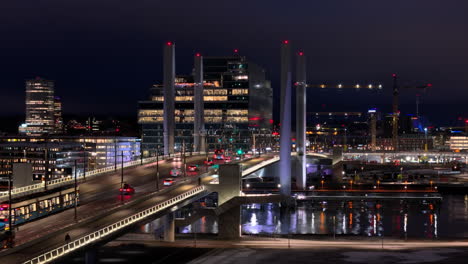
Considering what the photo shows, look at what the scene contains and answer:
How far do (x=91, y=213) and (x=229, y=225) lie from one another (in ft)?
98.1

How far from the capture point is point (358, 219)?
4114 inches

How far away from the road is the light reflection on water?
1927cm

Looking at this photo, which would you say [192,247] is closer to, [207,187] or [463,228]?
[207,187]

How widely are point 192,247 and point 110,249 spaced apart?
9352mm

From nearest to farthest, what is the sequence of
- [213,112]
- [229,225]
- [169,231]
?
[169,231] < [229,225] < [213,112]

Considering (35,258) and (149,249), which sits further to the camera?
(149,249)

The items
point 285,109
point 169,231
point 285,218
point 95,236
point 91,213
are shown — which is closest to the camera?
point 95,236

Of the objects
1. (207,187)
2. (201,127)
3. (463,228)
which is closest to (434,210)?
(463,228)

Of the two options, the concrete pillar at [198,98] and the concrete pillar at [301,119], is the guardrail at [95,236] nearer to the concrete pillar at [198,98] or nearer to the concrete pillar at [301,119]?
the concrete pillar at [198,98]

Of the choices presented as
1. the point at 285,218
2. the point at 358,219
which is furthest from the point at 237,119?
the point at 358,219

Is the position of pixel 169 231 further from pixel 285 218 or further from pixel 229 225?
pixel 285 218

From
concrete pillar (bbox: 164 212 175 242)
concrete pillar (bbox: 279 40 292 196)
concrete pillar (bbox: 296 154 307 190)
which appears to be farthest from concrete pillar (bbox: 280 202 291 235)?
concrete pillar (bbox: 296 154 307 190)

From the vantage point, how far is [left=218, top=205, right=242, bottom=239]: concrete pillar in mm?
75938

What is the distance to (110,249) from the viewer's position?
6906 centimetres
